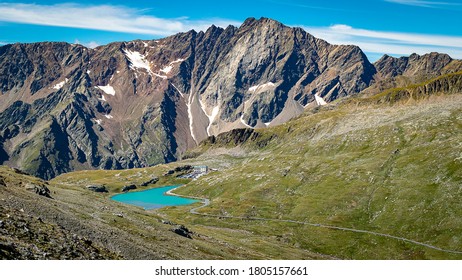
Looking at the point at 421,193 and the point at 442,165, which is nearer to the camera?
the point at 421,193
